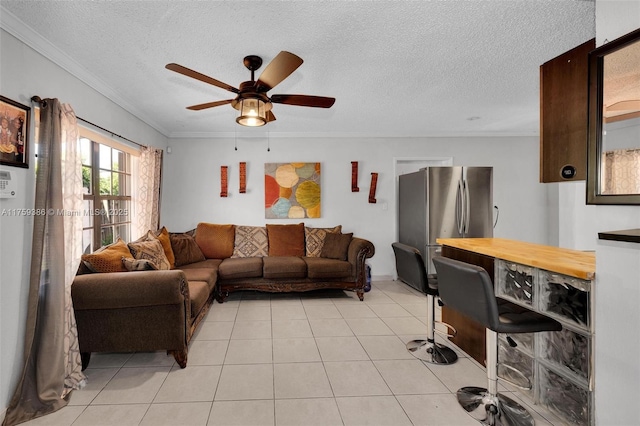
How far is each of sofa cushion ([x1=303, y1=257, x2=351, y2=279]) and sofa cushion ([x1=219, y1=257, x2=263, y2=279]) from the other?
66 centimetres

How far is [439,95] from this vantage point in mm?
3428

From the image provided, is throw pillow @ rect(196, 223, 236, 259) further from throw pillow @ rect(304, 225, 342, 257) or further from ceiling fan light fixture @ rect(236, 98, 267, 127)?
ceiling fan light fixture @ rect(236, 98, 267, 127)

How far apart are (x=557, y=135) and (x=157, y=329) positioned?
3.00 m

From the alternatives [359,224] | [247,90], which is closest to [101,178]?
[247,90]

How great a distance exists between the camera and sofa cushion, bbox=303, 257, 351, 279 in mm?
4020

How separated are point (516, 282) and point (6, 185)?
3262 mm

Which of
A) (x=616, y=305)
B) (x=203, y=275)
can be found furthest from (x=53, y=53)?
(x=616, y=305)

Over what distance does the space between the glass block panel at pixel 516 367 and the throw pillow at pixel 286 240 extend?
2887mm

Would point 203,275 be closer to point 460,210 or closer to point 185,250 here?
point 185,250

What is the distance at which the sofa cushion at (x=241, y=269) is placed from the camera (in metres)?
3.92

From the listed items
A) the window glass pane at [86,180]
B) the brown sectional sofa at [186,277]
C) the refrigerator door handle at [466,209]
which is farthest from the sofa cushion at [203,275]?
the refrigerator door handle at [466,209]

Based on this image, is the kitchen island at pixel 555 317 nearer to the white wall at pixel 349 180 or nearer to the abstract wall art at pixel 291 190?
the white wall at pixel 349 180

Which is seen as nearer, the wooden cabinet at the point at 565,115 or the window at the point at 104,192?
the wooden cabinet at the point at 565,115

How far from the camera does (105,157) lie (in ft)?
11.3
